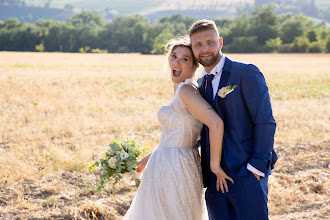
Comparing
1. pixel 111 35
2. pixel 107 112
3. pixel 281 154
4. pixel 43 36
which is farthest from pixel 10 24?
pixel 281 154

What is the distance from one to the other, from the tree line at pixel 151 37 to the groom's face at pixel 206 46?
76679 millimetres

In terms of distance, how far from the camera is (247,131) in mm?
3420

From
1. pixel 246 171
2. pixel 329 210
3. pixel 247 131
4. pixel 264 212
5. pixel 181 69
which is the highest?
pixel 181 69

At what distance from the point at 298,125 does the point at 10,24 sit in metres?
92.0

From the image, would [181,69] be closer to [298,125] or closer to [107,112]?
[298,125]

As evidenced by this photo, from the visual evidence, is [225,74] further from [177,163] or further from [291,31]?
[291,31]

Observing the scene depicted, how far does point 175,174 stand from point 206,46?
1193 mm

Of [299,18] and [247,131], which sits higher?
[299,18]

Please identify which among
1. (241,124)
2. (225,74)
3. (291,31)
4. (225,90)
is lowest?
(241,124)

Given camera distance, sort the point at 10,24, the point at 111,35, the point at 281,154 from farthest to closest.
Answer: the point at 111,35 < the point at 10,24 < the point at 281,154

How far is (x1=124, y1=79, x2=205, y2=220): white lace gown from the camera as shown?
12.2 ft

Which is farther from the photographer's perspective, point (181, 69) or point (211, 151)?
point (181, 69)

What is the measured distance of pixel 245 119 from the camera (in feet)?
11.2

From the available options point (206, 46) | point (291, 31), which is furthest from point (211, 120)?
point (291, 31)
